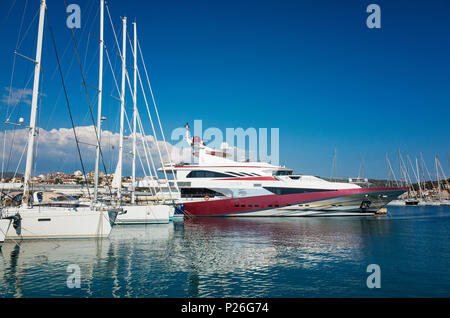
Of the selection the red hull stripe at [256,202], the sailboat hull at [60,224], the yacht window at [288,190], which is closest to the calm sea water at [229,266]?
the sailboat hull at [60,224]

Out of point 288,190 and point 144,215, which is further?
point 288,190

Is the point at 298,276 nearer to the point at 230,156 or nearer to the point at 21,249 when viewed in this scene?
the point at 21,249

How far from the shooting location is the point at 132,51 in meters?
25.7

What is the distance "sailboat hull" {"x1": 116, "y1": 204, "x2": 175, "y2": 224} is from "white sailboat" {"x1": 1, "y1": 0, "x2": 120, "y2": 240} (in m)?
6.85

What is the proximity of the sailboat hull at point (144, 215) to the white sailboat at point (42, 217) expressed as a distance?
6.85 meters

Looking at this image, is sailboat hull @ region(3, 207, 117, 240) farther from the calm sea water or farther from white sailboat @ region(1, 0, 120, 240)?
the calm sea water

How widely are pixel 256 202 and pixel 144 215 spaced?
11056mm

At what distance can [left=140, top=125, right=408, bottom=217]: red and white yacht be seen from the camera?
28.8 metres

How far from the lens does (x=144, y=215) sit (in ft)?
73.8

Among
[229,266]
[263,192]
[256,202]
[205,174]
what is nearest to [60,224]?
[229,266]

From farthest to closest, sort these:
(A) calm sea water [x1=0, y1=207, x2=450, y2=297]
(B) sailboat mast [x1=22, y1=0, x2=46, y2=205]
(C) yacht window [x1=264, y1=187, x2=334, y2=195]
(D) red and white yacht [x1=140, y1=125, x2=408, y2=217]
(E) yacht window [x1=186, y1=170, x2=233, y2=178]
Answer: (E) yacht window [x1=186, y1=170, x2=233, y2=178] → (C) yacht window [x1=264, y1=187, x2=334, y2=195] → (D) red and white yacht [x1=140, y1=125, x2=408, y2=217] → (B) sailboat mast [x1=22, y1=0, x2=46, y2=205] → (A) calm sea water [x1=0, y1=207, x2=450, y2=297]

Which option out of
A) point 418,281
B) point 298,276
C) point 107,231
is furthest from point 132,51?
point 418,281

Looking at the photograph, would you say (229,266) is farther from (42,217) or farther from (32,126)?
(32,126)

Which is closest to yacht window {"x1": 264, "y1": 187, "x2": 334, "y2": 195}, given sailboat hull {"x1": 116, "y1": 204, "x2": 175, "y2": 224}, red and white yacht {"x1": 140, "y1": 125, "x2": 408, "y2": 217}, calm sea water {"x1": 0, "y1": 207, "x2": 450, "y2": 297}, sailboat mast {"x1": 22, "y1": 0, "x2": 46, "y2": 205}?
red and white yacht {"x1": 140, "y1": 125, "x2": 408, "y2": 217}
